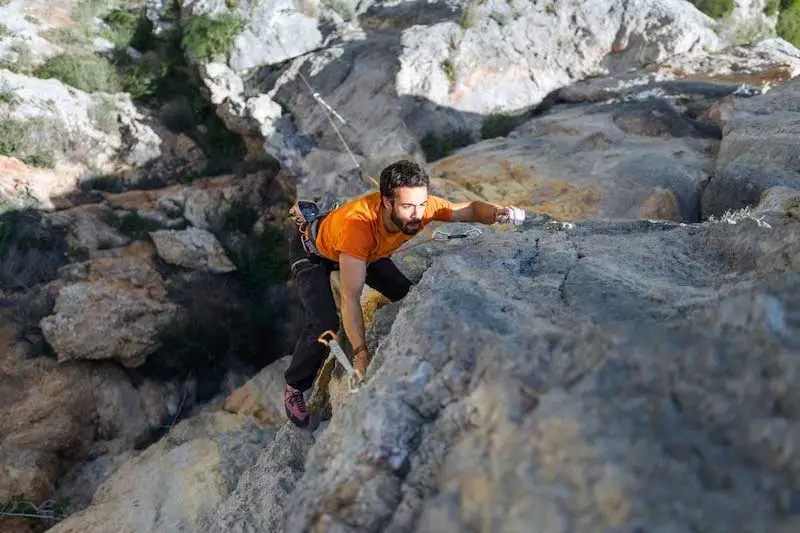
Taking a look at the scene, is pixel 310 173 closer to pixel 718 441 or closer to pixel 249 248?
pixel 249 248

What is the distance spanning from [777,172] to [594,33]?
5749 millimetres

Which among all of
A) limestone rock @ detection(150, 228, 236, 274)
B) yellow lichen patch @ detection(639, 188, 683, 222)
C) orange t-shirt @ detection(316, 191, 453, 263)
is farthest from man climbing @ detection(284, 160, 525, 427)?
limestone rock @ detection(150, 228, 236, 274)

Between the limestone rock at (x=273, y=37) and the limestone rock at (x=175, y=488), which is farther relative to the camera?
the limestone rock at (x=273, y=37)

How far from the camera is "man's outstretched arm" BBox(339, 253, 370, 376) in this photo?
2545 millimetres

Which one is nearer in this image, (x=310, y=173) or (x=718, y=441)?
(x=718, y=441)

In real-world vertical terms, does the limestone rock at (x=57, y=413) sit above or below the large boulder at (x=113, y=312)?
below

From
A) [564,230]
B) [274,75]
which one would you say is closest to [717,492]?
[564,230]

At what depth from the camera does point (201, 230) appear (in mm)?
8148

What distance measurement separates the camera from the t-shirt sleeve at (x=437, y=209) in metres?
3.09

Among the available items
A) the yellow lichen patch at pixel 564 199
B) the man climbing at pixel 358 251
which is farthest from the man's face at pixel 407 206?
the yellow lichen patch at pixel 564 199

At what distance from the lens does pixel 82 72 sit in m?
9.38

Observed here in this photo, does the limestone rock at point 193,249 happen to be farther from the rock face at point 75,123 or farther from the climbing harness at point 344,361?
the climbing harness at point 344,361

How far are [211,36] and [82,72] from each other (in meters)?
2.44

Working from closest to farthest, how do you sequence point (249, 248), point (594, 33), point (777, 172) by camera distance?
point (777, 172) → point (249, 248) → point (594, 33)
